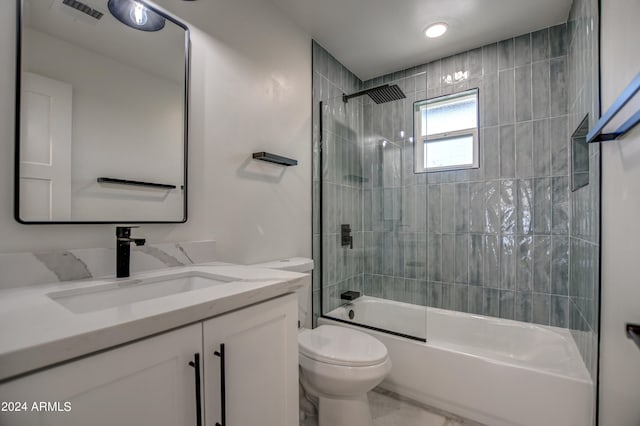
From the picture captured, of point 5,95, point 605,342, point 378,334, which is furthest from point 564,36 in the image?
point 5,95

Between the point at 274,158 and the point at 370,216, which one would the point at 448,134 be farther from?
the point at 274,158

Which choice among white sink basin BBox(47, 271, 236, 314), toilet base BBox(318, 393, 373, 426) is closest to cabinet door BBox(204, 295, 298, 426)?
white sink basin BBox(47, 271, 236, 314)

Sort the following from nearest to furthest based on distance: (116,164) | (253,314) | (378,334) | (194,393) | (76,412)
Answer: (76,412)
(194,393)
(253,314)
(116,164)
(378,334)

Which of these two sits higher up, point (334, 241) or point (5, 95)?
point (5, 95)

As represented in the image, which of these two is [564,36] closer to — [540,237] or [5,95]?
[540,237]

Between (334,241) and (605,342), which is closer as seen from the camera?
(605,342)

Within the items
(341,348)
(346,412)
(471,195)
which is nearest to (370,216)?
(471,195)

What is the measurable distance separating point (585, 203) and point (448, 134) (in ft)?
3.92

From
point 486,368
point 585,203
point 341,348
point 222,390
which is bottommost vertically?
point 486,368

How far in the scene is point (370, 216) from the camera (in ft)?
8.02

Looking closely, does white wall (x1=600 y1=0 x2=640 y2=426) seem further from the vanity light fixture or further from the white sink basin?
the vanity light fixture

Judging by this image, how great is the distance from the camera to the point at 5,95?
909 mm

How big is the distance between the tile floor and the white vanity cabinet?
2.91ft

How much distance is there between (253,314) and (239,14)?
170cm
